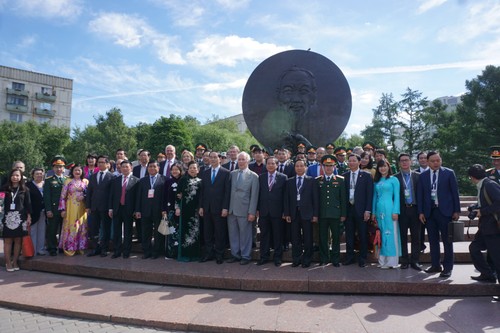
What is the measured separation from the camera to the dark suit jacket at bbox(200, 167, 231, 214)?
18.8 ft

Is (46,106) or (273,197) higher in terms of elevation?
(46,106)

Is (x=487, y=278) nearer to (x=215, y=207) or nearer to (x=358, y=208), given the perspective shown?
(x=358, y=208)

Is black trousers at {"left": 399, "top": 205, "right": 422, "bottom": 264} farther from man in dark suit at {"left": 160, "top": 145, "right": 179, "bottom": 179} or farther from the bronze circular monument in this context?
the bronze circular monument

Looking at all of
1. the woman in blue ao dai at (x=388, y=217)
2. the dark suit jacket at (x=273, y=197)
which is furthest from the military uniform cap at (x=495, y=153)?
the dark suit jacket at (x=273, y=197)

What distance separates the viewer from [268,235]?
18.7 feet

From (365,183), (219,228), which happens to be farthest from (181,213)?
(365,183)

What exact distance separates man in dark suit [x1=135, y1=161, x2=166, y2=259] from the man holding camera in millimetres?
4899

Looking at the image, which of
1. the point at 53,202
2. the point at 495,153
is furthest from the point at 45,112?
the point at 495,153

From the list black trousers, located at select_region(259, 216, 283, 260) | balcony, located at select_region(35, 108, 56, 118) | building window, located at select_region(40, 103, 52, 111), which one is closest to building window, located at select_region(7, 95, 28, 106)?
balcony, located at select_region(35, 108, 56, 118)

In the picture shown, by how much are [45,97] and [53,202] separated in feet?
171

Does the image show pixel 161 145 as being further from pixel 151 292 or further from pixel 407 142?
pixel 151 292

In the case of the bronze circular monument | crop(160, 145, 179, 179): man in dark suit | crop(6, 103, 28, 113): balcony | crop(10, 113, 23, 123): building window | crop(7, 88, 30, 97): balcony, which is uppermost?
crop(7, 88, 30, 97): balcony

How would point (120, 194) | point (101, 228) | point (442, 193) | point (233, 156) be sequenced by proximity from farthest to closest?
1. point (233, 156)
2. point (101, 228)
3. point (120, 194)
4. point (442, 193)

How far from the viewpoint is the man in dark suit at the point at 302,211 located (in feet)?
17.8
